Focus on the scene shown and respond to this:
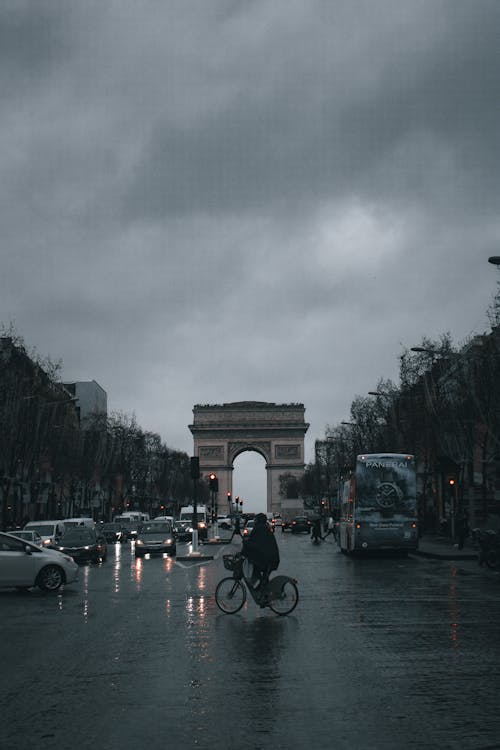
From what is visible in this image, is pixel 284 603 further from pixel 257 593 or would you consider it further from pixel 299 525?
pixel 299 525

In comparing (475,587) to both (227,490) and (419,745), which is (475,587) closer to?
(419,745)

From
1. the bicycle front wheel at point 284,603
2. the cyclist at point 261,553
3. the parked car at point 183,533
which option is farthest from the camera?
the parked car at point 183,533

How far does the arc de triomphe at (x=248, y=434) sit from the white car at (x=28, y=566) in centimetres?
10930

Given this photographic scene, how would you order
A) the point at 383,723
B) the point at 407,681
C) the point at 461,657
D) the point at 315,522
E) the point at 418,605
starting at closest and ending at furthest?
1. the point at 383,723
2. the point at 407,681
3. the point at 461,657
4. the point at 418,605
5. the point at 315,522

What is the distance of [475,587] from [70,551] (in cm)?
1928

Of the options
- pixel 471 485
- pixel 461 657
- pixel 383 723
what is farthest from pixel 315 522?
pixel 383 723

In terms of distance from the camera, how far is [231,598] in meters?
17.0

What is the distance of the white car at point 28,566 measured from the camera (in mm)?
22406

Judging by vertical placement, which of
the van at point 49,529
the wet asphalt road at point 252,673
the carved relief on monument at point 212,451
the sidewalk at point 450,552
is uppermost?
the carved relief on monument at point 212,451

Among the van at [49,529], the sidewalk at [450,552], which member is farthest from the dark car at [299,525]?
the van at [49,529]

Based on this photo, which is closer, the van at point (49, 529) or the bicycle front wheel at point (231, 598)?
the bicycle front wheel at point (231, 598)

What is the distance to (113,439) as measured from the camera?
90500 mm

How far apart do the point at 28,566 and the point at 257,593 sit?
7.80 meters

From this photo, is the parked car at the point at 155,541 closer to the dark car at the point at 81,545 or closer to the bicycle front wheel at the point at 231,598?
the dark car at the point at 81,545
